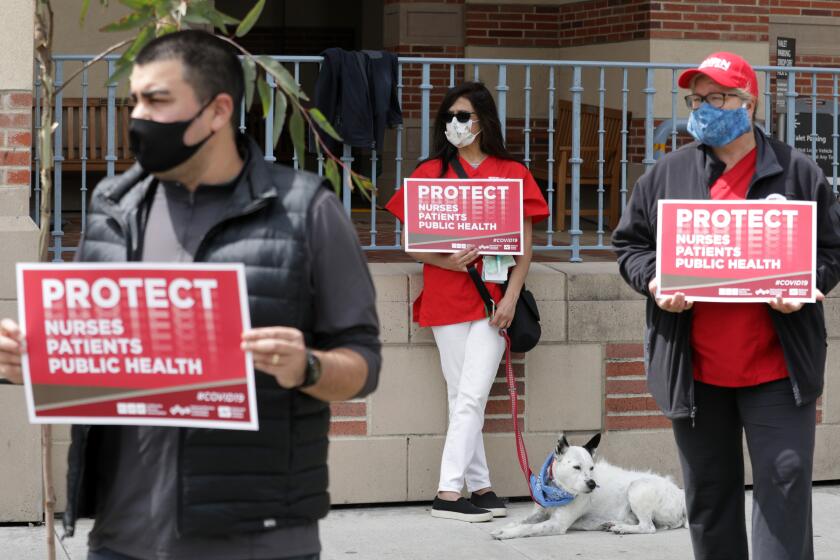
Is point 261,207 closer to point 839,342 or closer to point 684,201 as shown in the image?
point 684,201

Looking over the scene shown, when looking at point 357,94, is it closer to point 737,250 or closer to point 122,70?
point 737,250

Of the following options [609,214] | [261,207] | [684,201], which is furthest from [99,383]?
[609,214]

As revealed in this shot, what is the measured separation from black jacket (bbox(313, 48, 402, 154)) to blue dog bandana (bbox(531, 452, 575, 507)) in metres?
1.92

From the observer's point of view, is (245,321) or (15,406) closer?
(245,321)

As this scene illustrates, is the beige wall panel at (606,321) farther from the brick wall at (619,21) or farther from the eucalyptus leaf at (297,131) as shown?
the brick wall at (619,21)

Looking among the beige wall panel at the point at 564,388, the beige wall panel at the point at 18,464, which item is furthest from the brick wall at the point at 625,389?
the beige wall panel at the point at 18,464

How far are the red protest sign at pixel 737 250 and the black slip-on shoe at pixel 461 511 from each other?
2.54 m

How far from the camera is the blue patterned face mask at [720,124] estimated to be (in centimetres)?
449

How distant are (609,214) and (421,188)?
15.5 feet

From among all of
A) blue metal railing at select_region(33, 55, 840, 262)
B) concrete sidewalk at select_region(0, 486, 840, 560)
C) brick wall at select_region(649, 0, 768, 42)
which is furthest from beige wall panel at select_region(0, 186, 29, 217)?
brick wall at select_region(649, 0, 768, 42)

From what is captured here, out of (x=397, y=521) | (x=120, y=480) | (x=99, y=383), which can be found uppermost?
(x=99, y=383)

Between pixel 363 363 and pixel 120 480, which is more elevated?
pixel 363 363

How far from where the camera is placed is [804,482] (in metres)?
4.46

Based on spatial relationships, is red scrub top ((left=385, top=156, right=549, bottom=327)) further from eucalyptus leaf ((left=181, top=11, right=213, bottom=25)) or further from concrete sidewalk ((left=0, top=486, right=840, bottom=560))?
eucalyptus leaf ((left=181, top=11, right=213, bottom=25))
